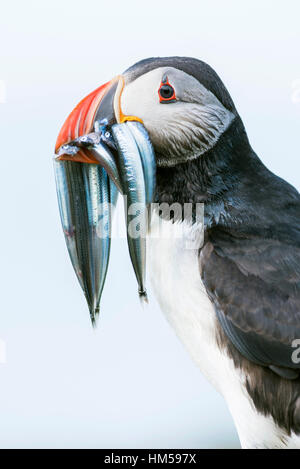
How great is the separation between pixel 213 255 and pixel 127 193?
0.36 meters

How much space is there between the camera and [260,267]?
283 centimetres

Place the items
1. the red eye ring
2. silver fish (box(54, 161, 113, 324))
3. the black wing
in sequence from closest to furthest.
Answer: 1. the black wing
2. the red eye ring
3. silver fish (box(54, 161, 113, 324))

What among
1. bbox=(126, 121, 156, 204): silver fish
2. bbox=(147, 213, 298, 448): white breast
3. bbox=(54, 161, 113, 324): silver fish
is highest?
bbox=(126, 121, 156, 204): silver fish

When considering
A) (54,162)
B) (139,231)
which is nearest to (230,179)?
(139,231)

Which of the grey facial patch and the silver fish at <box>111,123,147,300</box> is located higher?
the grey facial patch

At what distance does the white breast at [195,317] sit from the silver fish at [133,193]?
0.11 metres

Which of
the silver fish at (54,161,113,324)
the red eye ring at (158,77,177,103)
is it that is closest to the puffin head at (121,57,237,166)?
the red eye ring at (158,77,177,103)

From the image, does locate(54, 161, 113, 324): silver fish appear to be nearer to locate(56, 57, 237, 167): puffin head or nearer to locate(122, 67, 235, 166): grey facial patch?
locate(56, 57, 237, 167): puffin head

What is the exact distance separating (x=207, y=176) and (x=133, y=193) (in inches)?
10.6

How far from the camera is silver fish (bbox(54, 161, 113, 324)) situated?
297cm

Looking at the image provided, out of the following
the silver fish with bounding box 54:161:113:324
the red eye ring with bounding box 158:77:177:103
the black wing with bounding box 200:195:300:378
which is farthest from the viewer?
the silver fish with bounding box 54:161:113:324

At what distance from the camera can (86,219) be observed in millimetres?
2969

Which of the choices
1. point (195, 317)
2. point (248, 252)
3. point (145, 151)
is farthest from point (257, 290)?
point (145, 151)

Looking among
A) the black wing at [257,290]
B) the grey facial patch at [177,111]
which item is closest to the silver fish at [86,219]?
the grey facial patch at [177,111]
